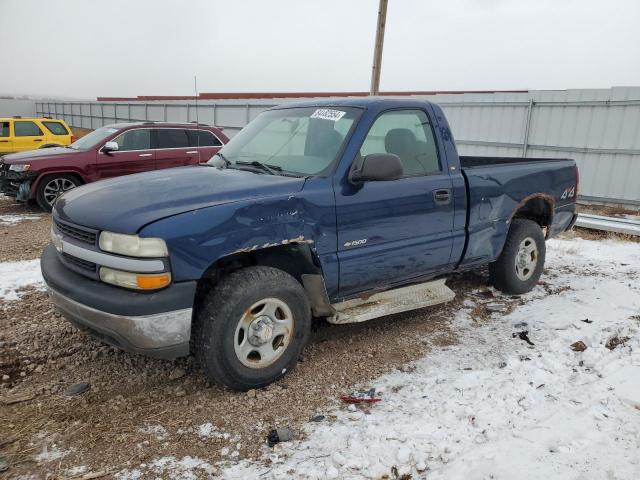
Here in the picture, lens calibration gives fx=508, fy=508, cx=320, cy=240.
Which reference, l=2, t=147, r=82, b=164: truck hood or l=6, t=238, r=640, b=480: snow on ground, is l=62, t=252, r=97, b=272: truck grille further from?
l=2, t=147, r=82, b=164: truck hood

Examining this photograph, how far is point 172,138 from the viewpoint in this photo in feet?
33.6

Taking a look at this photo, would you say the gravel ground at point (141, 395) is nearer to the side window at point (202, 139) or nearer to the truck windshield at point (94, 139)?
the truck windshield at point (94, 139)

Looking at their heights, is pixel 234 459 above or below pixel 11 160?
below

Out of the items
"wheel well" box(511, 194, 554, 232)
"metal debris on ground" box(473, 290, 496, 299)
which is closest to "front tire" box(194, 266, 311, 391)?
"metal debris on ground" box(473, 290, 496, 299)

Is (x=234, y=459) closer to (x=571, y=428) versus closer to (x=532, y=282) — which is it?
(x=571, y=428)

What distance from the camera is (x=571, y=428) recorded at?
2994 mm

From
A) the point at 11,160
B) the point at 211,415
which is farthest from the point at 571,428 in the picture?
the point at 11,160

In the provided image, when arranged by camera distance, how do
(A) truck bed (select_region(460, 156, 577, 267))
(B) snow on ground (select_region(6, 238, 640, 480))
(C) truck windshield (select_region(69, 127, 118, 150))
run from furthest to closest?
(C) truck windshield (select_region(69, 127, 118, 150)) → (A) truck bed (select_region(460, 156, 577, 267)) → (B) snow on ground (select_region(6, 238, 640, 480))

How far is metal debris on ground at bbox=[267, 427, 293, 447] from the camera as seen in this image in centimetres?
290

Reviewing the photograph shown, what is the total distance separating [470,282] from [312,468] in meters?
3.72

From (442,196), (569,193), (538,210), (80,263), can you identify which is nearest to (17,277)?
(80,263)

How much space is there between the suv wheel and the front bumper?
715cm

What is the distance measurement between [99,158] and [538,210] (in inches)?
305

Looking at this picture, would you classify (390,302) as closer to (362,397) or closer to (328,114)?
(362,397)
